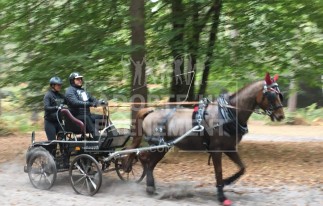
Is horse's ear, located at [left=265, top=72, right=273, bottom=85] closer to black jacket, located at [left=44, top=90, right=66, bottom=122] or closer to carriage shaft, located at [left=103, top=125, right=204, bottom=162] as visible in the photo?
carriage shaft, located at [left=103, top=125, right=204, bottom=162]

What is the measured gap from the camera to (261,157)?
11.8 m

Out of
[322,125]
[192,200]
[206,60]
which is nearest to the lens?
[192,200]

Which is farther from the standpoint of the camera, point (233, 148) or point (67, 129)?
point (67, 129)

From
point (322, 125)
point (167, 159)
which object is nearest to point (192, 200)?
point (167, 159)

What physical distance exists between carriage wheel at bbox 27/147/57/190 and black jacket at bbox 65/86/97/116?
40.0 inches

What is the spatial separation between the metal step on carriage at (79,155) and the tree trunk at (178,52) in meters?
2.81

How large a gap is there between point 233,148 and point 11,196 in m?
4.06

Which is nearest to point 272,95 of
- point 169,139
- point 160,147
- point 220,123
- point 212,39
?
point 220,123

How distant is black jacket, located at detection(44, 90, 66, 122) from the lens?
9083 millimetres

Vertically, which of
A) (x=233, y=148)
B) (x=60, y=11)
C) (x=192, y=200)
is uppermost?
(x=60, y=11)

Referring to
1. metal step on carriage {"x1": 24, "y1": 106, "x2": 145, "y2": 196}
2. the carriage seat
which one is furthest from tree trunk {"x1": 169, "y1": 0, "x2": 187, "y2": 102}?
the carriage seat

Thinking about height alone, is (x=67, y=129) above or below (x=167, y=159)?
above

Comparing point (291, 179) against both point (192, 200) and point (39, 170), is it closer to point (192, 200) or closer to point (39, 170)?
point (192, 200)

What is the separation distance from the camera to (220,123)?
7.61 meters
